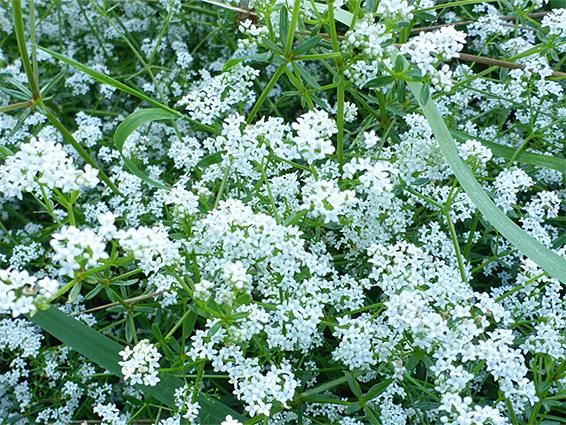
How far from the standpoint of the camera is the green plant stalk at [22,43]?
2248 millimetres

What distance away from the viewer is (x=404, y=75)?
2.14 m

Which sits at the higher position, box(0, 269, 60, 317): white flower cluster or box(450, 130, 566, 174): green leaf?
box(450, 130, 566, 174): green leaf

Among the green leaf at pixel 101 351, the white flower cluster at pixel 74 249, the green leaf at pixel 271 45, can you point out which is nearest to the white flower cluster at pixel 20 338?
the green leaf at pixel 101 351

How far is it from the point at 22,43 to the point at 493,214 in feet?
7.40

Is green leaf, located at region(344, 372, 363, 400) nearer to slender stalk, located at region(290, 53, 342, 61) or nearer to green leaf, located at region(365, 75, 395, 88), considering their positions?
green leaf, located at region(365, 75, 395, 88)

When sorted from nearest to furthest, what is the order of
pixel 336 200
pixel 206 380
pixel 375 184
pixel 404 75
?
pixel 336 200 → pixel 375 184 → pixel 404 75 → pixel 206 380

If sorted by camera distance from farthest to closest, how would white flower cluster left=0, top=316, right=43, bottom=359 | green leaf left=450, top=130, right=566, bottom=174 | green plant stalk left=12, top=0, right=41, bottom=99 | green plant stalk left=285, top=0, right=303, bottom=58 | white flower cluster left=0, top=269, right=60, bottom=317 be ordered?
white flower cluster left=0, top=316, right=43, bottom=359
green leaf left=450, top=130, right=566, bottom=174
green plant stalk left=12, top=0, right=41, bottom=99
green plant stalk left=285, top=0, right=303, bottom=58
white flower cluster left=0, top=269, right=60, bottom=317

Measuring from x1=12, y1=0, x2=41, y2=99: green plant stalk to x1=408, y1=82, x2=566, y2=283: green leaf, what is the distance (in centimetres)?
179

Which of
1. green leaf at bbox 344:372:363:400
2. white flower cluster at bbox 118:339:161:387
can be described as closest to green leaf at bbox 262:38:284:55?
white flower cluster at bbox 118:339:161:387

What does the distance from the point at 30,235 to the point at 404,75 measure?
242cm

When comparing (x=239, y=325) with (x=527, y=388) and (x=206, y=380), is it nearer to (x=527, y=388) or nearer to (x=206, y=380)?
(x=206, y=380)

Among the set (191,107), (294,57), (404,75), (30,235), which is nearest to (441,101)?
(404,75)

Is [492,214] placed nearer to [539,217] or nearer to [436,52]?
[539,217]

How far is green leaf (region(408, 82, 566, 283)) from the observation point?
84.0 inches
